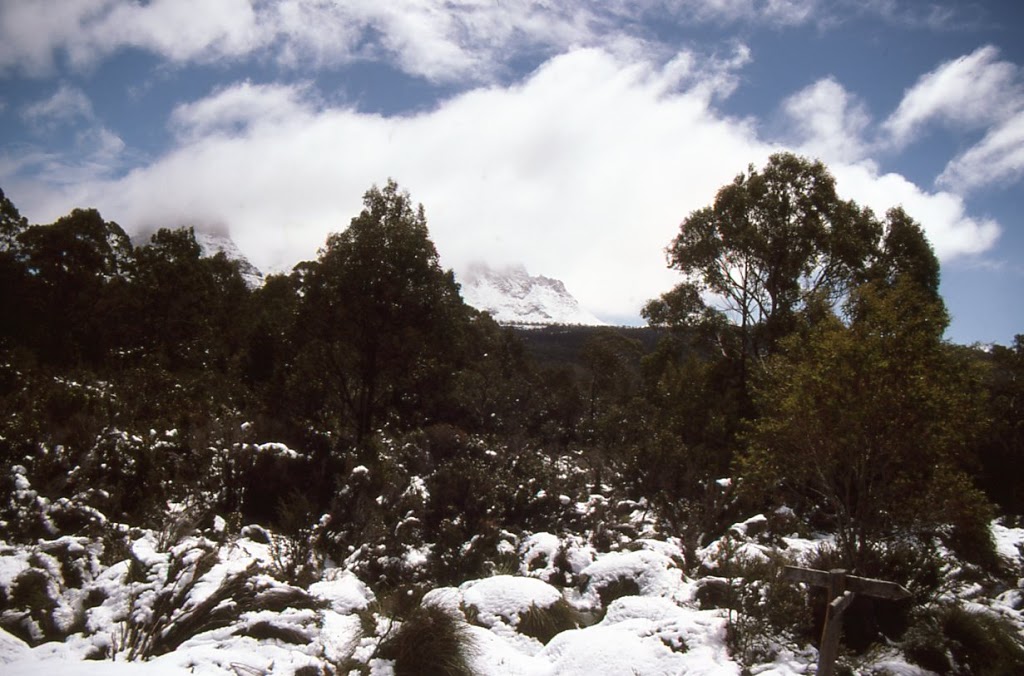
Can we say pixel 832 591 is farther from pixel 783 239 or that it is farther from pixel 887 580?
pixel 783 239

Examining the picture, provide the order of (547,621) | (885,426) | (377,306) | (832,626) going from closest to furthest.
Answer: (832,626), (547,621), (885,426), (377,306)

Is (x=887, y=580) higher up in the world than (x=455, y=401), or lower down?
lower down

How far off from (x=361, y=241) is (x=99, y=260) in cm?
1524

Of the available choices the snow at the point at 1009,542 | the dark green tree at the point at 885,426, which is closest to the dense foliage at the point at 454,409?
the dark green tree at the point at 885,426

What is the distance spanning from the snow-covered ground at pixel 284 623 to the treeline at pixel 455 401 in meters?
2.23

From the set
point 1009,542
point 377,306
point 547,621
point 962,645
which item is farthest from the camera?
point 377,306

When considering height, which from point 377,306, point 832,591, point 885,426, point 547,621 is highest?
point 377,306

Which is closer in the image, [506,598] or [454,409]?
[506,598]

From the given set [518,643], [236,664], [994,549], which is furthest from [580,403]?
[236,664]

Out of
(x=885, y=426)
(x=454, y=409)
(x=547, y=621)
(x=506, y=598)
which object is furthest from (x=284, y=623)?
(x=454, y=409)

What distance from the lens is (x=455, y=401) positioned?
21297 mm

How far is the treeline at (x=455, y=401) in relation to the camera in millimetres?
8539

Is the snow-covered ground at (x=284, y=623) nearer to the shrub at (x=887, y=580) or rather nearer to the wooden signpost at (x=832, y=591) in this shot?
the shrub at (x=887, y=580)

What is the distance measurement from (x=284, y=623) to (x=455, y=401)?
15.5 m
